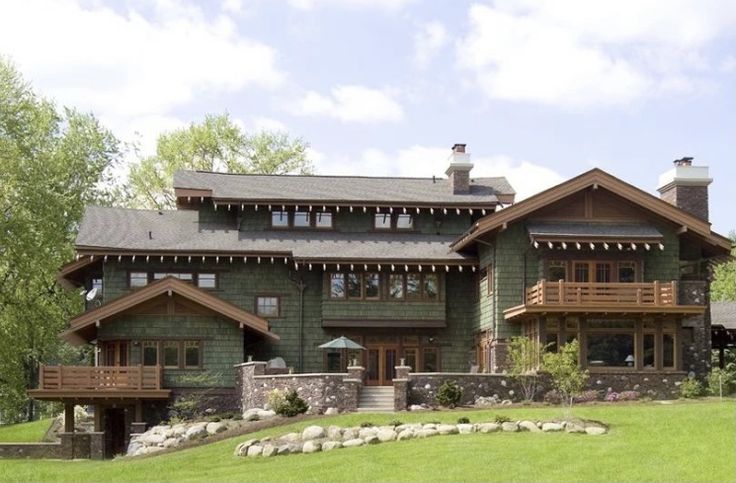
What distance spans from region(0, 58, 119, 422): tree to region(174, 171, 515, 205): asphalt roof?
8.23 metres

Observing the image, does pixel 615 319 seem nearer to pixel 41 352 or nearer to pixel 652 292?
pixel 652 292

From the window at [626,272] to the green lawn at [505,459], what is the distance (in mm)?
7952

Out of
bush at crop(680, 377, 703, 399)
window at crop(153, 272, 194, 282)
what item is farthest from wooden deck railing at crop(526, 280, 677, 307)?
window at crop(153, 272, 194, 282)

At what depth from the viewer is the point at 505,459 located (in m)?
24.0

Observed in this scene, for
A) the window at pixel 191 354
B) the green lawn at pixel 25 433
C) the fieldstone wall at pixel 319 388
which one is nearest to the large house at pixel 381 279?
the window at pixel 191 354

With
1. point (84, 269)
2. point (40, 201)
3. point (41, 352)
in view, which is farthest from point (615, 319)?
point (41, 352)

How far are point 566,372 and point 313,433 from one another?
8949mm

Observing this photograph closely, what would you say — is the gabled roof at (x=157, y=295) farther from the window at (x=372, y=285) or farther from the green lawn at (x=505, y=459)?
the green lawn at (x=505, y=459)

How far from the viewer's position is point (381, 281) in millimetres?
42250

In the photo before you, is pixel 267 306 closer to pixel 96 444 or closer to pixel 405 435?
pixel 96 444

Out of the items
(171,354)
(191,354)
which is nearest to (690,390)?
(191,354)

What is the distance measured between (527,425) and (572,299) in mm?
9273

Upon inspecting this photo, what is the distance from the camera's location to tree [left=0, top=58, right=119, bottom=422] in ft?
163

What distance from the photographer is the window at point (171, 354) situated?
128ft
